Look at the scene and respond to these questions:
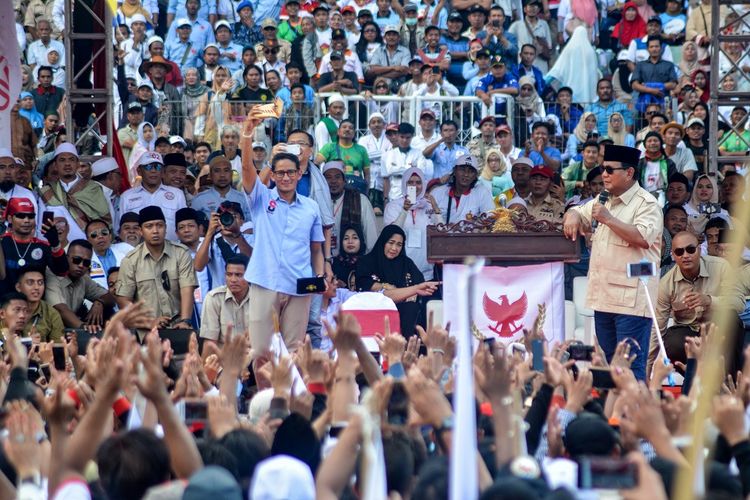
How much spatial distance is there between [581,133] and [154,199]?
5.91m

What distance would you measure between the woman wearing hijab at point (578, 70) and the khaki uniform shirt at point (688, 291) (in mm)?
7874

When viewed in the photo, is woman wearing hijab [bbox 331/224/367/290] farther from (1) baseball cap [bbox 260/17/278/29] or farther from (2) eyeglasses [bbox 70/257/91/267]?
(1) baseball cap [bbox 260/17/278/29]

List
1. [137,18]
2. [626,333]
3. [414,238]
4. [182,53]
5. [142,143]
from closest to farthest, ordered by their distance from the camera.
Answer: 1. [626,333]
2. [414,238]
3. [142,143]
4. [182,53]
5. [137,18]

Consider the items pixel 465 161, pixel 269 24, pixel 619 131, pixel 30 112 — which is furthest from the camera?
pixel 269 24

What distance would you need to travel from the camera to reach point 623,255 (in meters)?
9.42

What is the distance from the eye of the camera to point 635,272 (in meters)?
9.05

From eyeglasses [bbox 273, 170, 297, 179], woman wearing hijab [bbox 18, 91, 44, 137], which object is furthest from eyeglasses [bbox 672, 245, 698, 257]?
woman wearing hijab [bbox 18, 91, 44, 137]

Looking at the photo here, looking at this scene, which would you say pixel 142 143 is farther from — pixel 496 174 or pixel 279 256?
pixel 279 256

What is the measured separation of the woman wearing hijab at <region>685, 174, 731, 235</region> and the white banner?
2.89m

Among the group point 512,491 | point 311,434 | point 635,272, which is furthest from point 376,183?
point 512,491

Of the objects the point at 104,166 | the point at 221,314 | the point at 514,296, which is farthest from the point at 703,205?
the point at 104,166

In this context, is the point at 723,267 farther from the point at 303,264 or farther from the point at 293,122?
the point at 293,122

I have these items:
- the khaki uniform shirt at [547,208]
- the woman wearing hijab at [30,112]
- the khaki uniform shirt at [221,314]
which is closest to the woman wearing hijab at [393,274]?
the khaki uniform shirt at [547,208]

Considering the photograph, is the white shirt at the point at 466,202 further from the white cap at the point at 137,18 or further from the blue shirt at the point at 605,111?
the white cap at the point at 137,18
